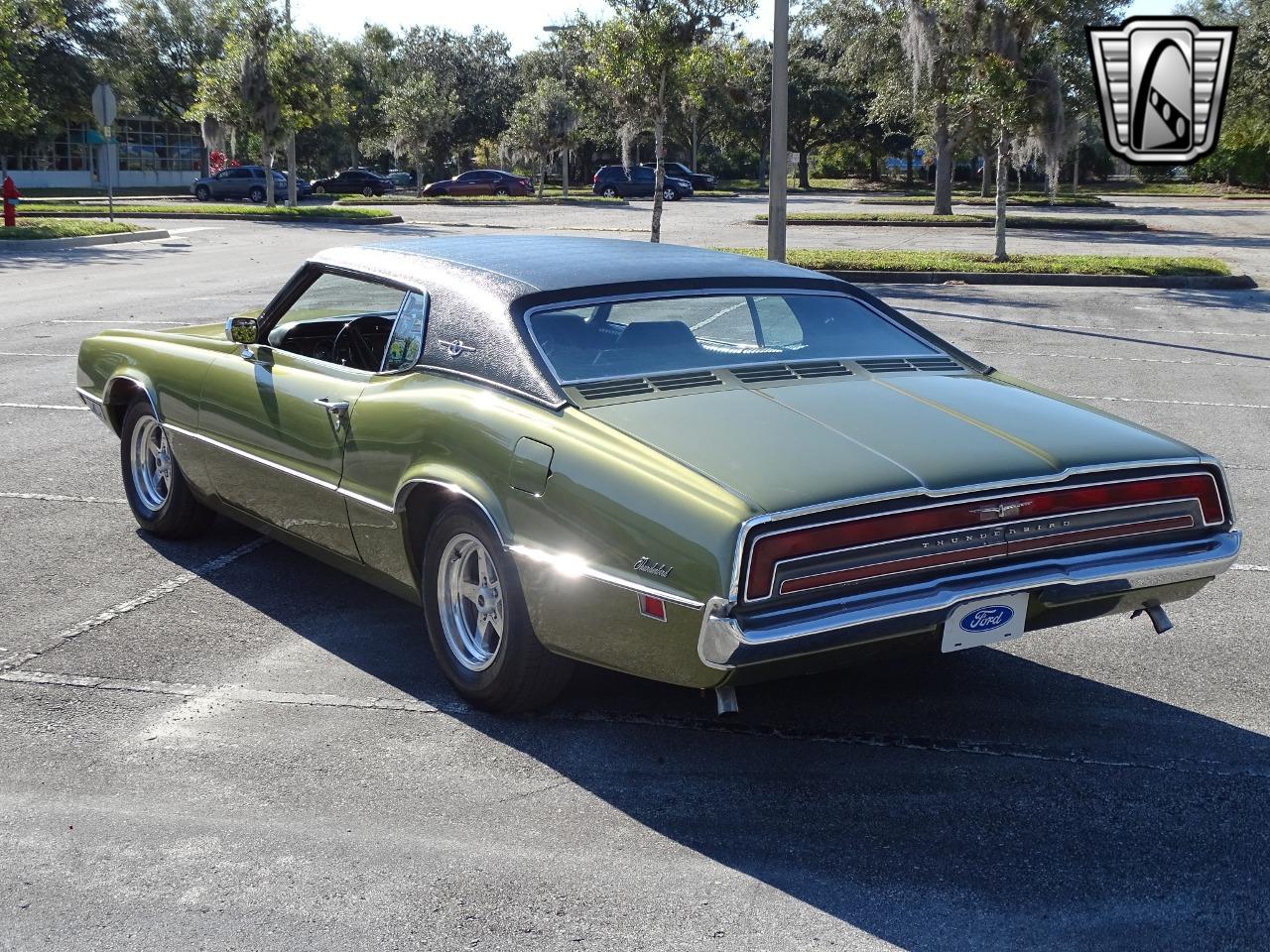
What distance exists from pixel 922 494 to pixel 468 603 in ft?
5.09

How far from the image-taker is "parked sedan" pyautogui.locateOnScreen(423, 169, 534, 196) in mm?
57062

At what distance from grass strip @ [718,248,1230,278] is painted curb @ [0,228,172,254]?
13.4 m

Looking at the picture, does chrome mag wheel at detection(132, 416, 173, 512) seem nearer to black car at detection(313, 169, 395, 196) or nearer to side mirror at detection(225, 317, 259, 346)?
side mirror at detection(225, 317, 259, 346)

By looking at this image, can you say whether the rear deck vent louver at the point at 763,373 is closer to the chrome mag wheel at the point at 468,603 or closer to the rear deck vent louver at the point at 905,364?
the rear deck vent louver at the point at 905,364

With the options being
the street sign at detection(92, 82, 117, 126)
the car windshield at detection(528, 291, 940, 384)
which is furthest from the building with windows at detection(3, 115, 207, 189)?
the car windshield at detection(528, 291, 940, 384)

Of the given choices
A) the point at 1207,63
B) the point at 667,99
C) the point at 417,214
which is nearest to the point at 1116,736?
the point at 667,99

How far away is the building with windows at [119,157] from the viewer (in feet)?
209

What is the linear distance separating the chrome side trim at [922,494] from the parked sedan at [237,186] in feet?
176

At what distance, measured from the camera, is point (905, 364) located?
16.3 feet

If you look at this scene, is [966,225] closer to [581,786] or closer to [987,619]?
[987,619]

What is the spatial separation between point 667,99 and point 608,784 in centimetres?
2076

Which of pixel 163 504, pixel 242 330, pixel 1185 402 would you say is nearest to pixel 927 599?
pixel 242 330

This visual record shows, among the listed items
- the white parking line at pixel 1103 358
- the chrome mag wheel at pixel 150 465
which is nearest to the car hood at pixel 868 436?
the chrome mag wheel at pixel 150 465

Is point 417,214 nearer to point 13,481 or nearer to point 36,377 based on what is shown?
point 36,377
